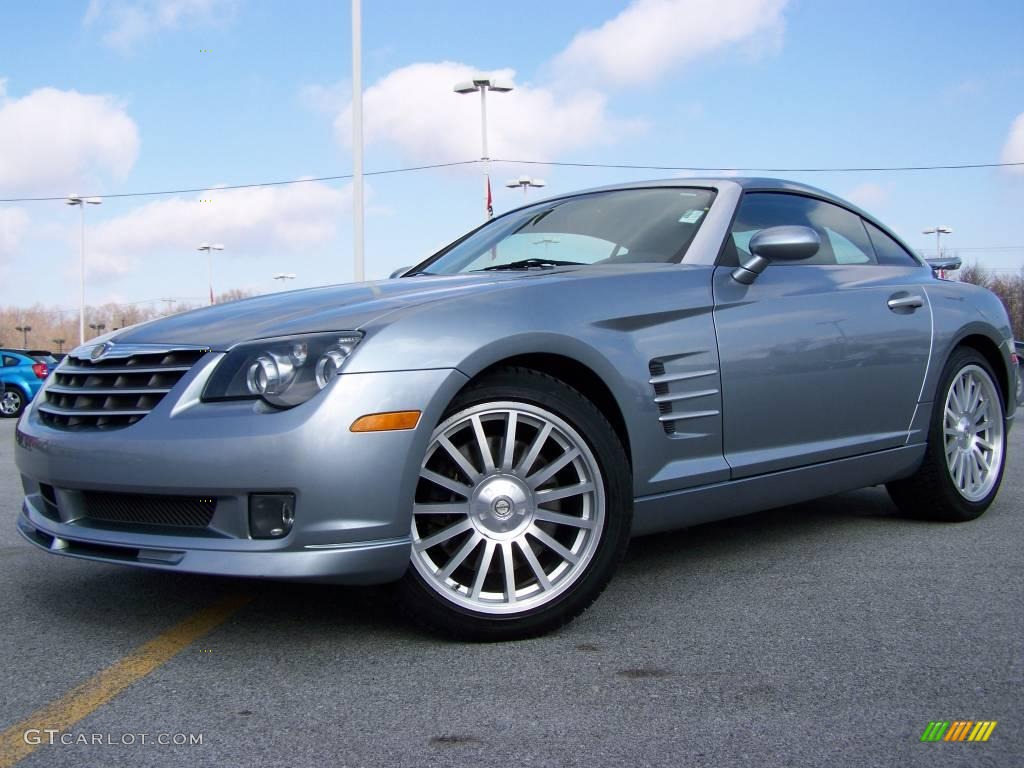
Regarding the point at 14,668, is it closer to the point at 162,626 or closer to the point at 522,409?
the point at 162,626

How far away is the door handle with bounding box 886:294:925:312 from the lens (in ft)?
14.0

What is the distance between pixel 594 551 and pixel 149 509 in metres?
1.24

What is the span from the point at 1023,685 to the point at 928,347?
2151mm

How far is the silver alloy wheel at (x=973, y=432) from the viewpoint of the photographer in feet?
15.4

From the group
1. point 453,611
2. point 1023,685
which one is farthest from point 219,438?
point 1023,685

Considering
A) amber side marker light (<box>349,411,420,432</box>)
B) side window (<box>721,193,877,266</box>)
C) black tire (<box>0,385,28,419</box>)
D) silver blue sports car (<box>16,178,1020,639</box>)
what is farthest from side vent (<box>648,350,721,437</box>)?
black tire (<box>0,385,28,419</box>)

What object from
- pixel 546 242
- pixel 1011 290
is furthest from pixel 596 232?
pixel 1011 290

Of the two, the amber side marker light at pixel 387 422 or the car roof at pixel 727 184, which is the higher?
the car roof at pixel 727 184

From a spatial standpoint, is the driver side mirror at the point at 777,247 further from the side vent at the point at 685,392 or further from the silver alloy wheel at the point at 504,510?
the silver alloy wheel at the point at 504,510

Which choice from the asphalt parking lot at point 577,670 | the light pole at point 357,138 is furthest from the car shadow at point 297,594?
the light pole at point 357,138

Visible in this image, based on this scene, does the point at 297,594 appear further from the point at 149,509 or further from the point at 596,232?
the point at 596,232

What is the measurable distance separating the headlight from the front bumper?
1.6 inches

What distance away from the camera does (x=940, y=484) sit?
457 centimetres

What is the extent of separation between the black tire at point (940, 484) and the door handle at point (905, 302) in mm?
357
